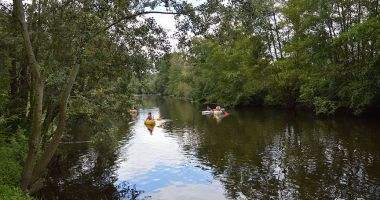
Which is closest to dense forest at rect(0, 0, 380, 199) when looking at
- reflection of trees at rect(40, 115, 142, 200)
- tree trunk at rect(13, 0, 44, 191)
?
tree trunk at rect(13, 0, 44, 191)

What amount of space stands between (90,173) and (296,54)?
112 ft

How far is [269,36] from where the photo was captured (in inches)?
2051

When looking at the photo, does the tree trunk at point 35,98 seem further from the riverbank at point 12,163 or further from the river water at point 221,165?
the river water at point 221,165

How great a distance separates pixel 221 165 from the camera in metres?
20.4

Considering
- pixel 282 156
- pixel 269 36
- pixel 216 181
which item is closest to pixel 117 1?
pixel 216 181

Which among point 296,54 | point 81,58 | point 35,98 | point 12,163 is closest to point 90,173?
point 12,163

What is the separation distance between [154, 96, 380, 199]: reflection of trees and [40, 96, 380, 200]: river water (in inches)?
1.6

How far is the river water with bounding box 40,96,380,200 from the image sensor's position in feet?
51.6

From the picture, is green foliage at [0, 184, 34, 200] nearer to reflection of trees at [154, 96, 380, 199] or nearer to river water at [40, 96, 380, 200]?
river water at [40, 96, 380, 200]

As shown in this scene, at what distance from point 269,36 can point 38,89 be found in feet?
144

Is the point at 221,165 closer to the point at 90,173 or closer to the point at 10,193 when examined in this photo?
the point at 90,173

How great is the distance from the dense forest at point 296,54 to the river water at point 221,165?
5.38 meters

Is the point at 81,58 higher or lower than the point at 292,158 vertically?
higher

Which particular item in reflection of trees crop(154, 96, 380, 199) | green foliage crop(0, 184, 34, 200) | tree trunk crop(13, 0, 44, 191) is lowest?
reflection of trees crop(154, 96, 380, 199)
